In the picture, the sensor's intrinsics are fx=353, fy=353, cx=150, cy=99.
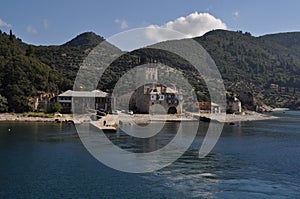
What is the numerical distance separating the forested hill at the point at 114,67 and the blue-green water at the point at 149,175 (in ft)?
91.5

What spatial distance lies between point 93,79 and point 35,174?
64.1 meters

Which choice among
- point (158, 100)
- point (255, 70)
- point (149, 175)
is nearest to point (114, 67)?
point (158, 100)

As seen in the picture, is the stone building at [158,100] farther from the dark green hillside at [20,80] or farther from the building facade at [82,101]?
the dark green hillside at [20,80]

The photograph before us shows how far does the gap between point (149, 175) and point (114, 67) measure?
A: 264 feet

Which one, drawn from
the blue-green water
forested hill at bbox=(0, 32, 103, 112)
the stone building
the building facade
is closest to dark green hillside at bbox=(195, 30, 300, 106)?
the stone building

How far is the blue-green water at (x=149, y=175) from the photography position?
14844 mm

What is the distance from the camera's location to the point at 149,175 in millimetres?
17562

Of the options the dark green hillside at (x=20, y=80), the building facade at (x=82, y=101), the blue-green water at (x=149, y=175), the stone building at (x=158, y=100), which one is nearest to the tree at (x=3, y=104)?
the dark green hillside at (x=20, y=80)

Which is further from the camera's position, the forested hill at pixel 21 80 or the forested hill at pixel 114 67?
the forested hill at pixel 114 67

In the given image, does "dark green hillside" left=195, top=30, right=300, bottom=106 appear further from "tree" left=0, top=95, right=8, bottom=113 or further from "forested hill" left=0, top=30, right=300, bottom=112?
"tree" left=0, top=95, right=8, bottom=113

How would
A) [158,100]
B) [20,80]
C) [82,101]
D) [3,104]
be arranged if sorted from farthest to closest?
1. [158,100]
2. [82,101]
3. [20,80]
4. [3,104]

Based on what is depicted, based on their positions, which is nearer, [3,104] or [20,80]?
[3,104]

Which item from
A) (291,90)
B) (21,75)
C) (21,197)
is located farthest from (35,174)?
(291,90)

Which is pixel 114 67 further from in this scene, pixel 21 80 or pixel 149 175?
pixel 149 175
